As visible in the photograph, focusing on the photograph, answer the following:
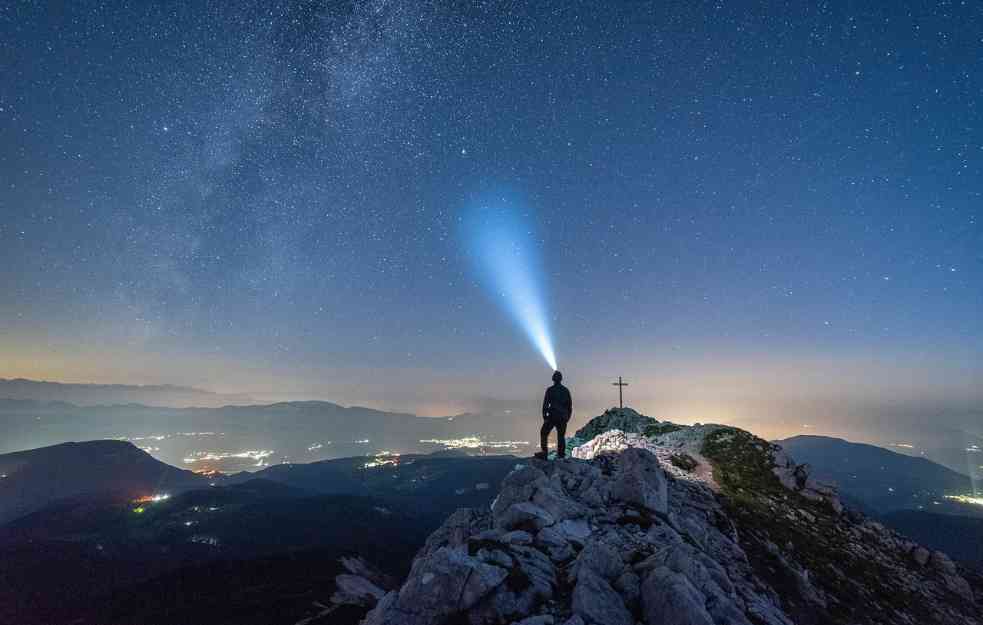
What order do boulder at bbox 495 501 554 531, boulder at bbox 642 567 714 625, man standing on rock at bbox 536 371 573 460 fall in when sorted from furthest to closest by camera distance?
man standing on rock at bbox 536 371 573 460
boulder at bbox 495 501 554 531
boulder at bbox 642 567 714 625

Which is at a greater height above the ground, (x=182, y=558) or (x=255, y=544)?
(x=255, y=544)

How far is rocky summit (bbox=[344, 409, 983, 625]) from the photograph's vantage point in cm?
1046

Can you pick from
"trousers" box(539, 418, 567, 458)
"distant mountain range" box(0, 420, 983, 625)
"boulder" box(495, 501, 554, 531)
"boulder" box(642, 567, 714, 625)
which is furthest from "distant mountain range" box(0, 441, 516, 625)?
"boulder" box(642, 567, 714, 625)

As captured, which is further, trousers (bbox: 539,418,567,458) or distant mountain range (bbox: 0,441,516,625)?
distant mountain range (bbox: 0,441,516,625)

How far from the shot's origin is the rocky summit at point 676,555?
10461 mm

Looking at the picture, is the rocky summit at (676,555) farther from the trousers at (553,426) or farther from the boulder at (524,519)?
the trousers at (553,426)

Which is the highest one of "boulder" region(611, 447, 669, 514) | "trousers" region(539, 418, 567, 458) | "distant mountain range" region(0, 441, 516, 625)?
"trousers" region(539, 418, 567, 458)

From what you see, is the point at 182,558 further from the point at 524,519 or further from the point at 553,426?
the point at 524,519

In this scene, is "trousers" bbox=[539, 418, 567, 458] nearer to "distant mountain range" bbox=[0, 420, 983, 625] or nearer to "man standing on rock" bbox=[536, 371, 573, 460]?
A: "man standing on rock" bbox=[536, 371, 573, 460]

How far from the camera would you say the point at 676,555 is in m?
11.9

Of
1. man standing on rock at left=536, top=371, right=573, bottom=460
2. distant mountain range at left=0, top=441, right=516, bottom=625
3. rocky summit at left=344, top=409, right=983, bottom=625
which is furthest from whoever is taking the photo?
distant mountain range at left=0, top=441, right=516, bottom=625

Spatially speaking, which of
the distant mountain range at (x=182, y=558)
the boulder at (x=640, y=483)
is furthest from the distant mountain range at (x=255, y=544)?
the boulder at (x=640, y=483)

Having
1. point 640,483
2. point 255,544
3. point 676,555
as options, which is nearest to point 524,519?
point 676,555

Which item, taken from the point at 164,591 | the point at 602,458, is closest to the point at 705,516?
the point at 602,458
